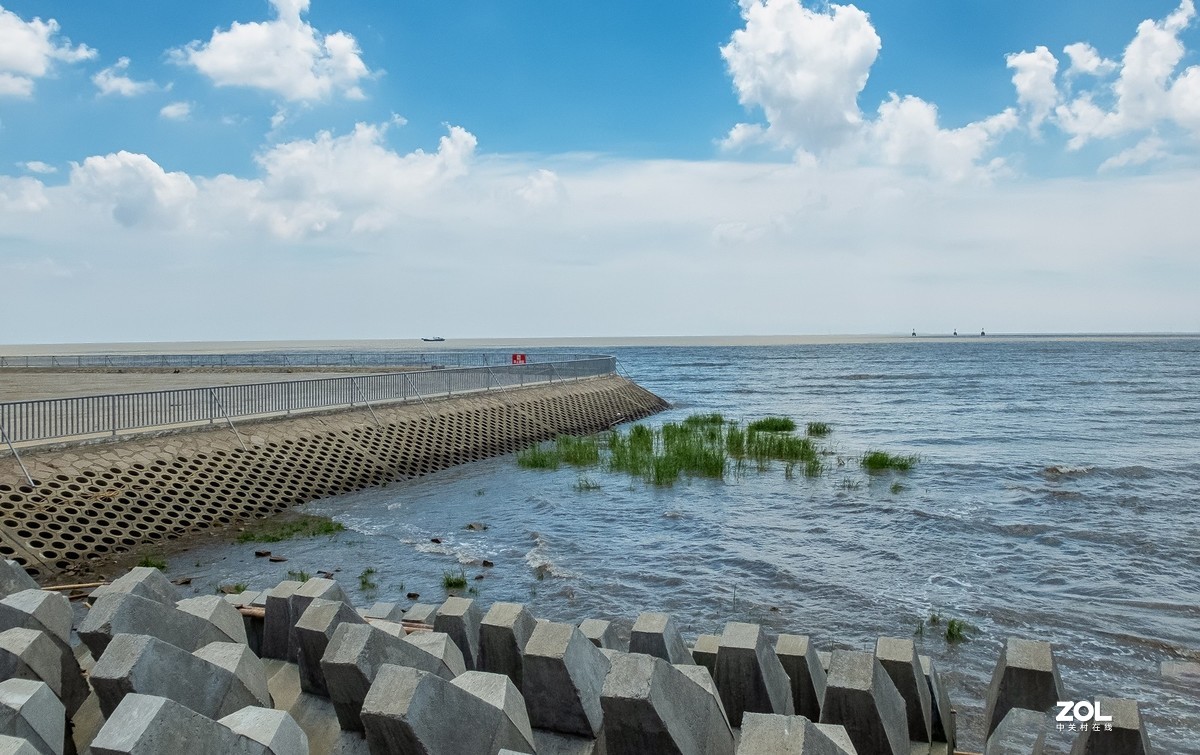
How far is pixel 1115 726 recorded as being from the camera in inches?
141

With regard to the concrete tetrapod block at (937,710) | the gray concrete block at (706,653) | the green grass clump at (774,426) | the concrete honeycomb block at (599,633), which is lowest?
the green grass clump at (774,426)

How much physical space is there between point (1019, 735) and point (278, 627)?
482cm

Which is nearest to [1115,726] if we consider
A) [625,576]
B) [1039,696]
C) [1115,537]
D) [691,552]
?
[1039,696]

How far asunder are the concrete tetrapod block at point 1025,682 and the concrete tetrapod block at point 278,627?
186 inches

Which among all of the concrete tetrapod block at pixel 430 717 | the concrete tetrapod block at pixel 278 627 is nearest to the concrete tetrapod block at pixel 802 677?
the concrete tetrapod block at pixel 430 717

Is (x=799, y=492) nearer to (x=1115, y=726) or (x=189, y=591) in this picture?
(x=189, y=591)

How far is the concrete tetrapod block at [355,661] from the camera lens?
4398 mm

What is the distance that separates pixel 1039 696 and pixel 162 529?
54.5 feet

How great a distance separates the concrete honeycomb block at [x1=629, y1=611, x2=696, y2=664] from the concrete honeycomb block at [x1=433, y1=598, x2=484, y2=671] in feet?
4.00

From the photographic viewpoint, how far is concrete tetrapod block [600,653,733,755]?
12.4ft

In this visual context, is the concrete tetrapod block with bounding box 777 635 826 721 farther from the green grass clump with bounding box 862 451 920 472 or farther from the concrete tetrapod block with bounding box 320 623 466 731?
the green grass clump with bounding box 862 451 920 472

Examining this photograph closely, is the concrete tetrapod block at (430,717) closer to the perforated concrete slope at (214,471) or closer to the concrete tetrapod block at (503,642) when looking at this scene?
the concrete tetrapod block at (503,642)

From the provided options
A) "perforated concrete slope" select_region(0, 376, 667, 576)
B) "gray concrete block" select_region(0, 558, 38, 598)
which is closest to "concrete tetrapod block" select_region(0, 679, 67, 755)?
"gray concrete block" select_region(0, 558, 38, 598)

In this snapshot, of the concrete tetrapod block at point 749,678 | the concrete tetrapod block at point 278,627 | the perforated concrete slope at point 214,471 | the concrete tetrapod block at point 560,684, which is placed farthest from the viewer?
the perforated concrete slope at point 214,471
